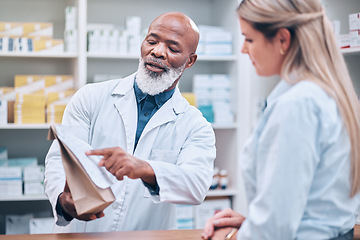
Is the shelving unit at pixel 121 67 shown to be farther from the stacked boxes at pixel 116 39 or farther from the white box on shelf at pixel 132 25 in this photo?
the white box on shelf at pixel 132 25

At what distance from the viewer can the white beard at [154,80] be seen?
1.84 m

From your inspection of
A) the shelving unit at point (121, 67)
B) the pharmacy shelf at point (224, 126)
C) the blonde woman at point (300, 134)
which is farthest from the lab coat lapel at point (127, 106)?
the pharmacy shelf at point (224, 126)

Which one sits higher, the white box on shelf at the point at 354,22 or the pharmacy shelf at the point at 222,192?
the white box on shelf at the point at 354,22

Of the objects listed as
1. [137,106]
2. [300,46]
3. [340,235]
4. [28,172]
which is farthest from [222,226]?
[28,172]

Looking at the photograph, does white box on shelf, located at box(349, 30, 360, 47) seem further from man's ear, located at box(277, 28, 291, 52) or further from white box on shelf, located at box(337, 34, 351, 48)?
man's ear, located at box(277, 28, 291, 52)

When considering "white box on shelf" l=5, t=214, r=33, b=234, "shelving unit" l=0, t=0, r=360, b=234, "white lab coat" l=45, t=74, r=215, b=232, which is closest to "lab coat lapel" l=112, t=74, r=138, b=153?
"white lab coat" l=45, t=74, r=215, b=232

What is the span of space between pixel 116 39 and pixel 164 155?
1.58 m

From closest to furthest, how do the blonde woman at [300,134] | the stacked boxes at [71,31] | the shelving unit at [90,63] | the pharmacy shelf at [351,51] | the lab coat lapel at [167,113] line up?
the blonde woman at [300,134] < the lab coat lapel at [167,113] < the pharmacy shelf at [351,51] < the stacked boxes at [71,31] < the shelving unit at [90,63]

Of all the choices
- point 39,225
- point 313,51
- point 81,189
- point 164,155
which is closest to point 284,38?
point 313,51

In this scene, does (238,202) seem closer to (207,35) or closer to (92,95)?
(207,35)

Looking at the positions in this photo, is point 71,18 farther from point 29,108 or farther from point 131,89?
point 131,89

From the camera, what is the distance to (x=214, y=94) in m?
3.29

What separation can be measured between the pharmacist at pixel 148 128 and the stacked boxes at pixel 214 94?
1.32 m

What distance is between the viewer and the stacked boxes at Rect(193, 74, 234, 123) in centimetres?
328
